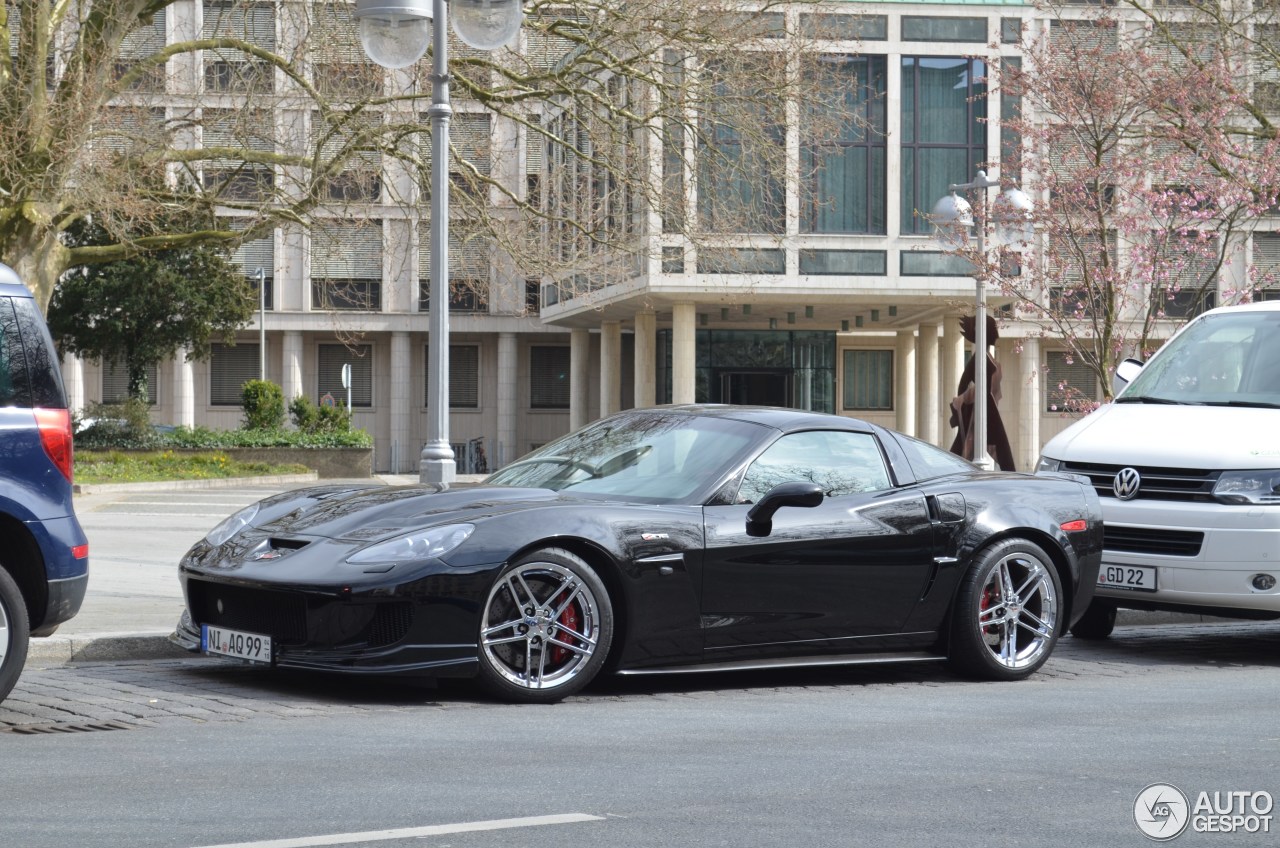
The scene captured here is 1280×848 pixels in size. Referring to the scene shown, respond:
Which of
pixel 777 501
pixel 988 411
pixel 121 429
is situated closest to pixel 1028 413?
pixel 121 429

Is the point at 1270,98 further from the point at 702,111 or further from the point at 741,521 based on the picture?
the point at 741,521

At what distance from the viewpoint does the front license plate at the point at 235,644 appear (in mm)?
7449

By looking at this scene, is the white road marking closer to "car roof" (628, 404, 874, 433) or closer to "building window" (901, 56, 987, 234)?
"car roof" (628, 404, 874, 433)

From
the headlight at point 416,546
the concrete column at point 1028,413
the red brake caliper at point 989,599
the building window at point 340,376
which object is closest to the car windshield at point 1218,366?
the red brake caliper at point 989,599

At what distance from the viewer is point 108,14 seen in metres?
→ 20.4

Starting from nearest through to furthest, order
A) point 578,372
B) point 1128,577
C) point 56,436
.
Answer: point 56,436, point 1128,577, point 578,372

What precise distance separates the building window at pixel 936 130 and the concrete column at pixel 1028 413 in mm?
14784

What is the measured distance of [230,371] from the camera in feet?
214

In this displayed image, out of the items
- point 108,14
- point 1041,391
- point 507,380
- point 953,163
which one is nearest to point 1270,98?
point 953,163

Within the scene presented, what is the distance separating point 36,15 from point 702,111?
26.4ft

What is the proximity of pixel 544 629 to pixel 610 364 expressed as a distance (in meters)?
48.8

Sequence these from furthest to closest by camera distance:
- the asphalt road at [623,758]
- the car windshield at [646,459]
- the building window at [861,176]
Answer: the building window at [861,176]
the car windshield at [646,459]
the asphalt road at [623,758]
